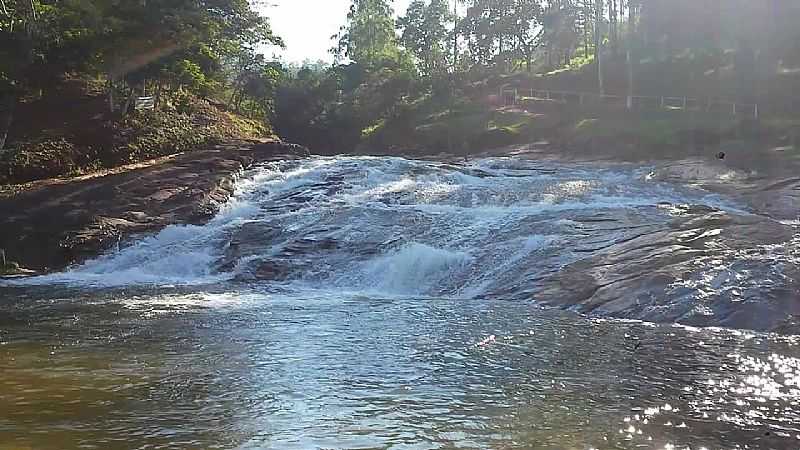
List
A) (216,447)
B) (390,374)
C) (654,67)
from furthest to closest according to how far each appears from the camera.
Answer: (654,67), (390,374), (216,447)

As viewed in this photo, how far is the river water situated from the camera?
6.43 metres

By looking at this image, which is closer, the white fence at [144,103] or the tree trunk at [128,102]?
the tree trunk at [128,102]

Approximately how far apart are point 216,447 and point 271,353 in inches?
126

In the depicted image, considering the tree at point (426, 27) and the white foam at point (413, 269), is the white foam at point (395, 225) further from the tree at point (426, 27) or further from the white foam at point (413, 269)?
the tree at point (426, 27)

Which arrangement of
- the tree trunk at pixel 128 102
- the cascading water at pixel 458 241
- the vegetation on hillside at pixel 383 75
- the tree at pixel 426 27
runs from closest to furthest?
the cascading water at pixel 458 241 < the vegetation on hillside at pixel 383 75 < the tree trunk at pixel 128 102 < the tree at pixel 426 27

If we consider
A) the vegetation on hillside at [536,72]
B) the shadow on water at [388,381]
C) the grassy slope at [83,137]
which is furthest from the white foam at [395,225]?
the vegetation on hillside at [536,72]

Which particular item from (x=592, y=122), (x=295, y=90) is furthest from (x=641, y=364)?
(x=295, y=90)

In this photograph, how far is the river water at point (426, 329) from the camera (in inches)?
253

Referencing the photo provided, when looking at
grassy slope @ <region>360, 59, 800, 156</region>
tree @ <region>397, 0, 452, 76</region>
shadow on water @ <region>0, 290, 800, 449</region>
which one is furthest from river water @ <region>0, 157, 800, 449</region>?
tree @ <region>397, 0, 452, 76</region>

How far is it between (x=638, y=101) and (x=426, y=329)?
33.0 m

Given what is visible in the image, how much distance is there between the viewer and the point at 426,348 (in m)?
9.28

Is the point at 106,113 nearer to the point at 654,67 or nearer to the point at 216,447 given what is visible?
the point at 216,447

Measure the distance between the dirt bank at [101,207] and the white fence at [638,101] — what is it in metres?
23.0

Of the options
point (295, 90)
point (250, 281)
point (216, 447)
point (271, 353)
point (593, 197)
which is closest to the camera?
point (216, 447)
